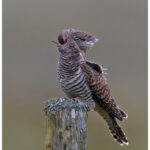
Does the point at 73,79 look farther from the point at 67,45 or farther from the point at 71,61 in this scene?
the point at 67,45

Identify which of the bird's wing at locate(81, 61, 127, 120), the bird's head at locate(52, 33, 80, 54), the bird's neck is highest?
the bird's head at locate(52, 33, 80, 54)

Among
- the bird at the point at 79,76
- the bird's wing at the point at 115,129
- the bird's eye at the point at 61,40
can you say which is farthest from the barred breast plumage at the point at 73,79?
the bird's wing at the point at 115,129

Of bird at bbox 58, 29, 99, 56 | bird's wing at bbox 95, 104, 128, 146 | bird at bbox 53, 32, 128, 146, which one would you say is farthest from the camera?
bird's wing at bbox 95, 104, 128, 146

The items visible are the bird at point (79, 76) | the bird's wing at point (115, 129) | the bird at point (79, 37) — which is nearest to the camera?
the bird at point (79, 37)

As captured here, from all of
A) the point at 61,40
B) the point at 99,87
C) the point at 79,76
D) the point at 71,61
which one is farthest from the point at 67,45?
the point at 99,87

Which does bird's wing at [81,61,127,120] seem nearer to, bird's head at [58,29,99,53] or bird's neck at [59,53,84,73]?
bird's neck at [59,53,84,73]

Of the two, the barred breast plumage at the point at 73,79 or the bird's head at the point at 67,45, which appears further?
the barred breast plumage at the point at 73,79

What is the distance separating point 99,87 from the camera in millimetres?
5453

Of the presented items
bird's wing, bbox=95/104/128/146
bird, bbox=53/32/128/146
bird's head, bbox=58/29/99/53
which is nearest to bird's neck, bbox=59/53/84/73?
bird, bbox=53/32/128/146

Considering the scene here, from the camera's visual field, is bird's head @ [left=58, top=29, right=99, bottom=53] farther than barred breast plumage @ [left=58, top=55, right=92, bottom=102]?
No

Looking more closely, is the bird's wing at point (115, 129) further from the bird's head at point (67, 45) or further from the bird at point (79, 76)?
the bird's head at point (67, 45)

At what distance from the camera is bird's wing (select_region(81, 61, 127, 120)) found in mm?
5379

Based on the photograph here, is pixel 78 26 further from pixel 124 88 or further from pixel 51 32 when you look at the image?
pixel 124 88

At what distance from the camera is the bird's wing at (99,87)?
5379 millimetres
